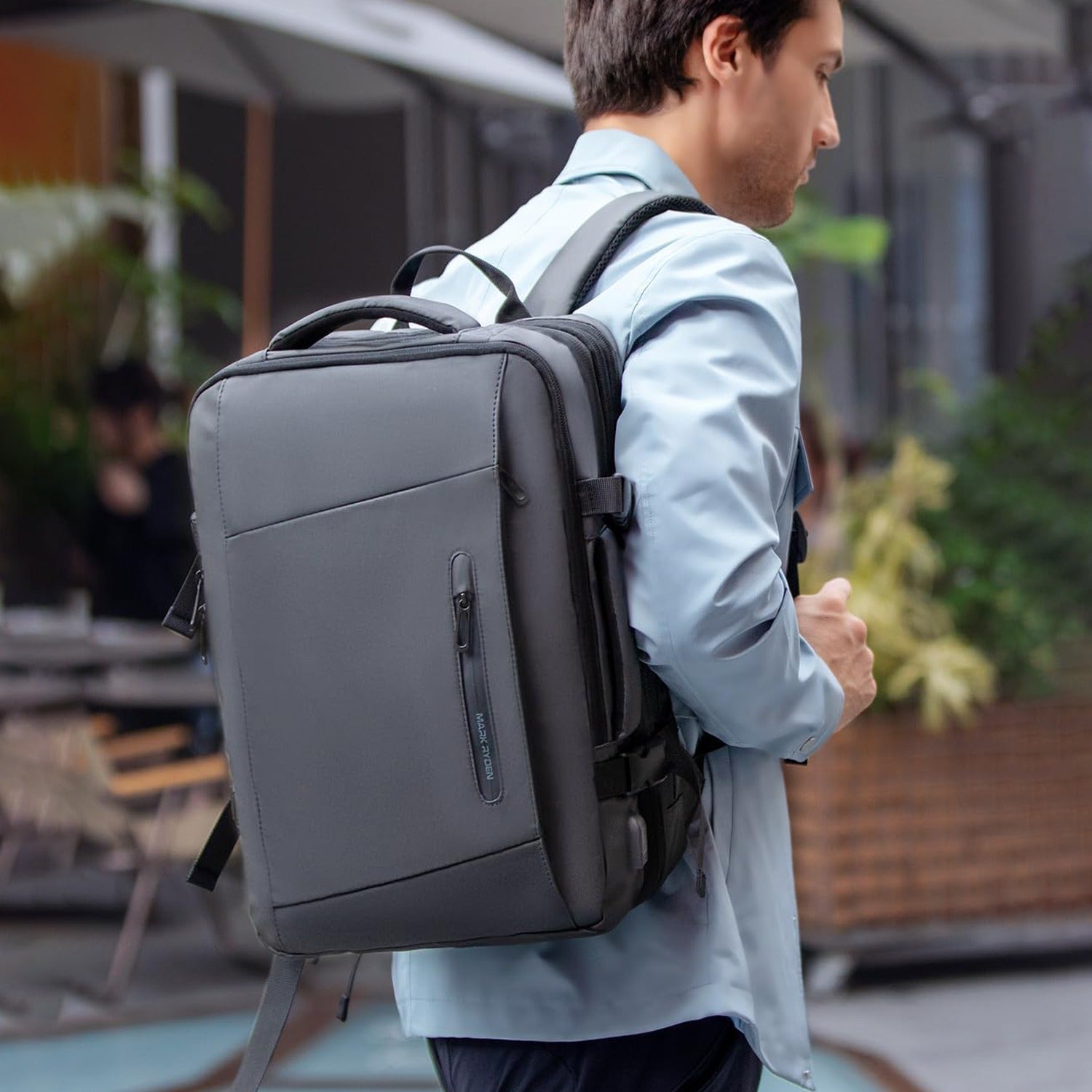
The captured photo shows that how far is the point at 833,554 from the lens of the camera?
4.73 meters

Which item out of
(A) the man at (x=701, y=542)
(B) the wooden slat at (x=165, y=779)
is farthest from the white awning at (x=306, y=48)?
(A) the man at (x=701, y=542)

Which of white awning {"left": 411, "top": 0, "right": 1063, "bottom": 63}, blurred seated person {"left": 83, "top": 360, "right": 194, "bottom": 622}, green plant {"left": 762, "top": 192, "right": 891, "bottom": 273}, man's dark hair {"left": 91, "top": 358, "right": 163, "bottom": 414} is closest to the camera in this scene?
white awning {"left": 411, "top": 0, "right": 1063, "bottom": 63}

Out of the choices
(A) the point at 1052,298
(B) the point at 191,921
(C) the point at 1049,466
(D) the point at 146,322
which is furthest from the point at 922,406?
(D) the point at 146,322

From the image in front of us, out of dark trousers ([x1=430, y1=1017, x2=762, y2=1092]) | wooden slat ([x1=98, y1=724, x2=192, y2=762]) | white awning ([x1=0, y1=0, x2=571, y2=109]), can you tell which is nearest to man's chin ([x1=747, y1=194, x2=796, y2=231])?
dark trousers ([x1=430, y1=1017, x2=762, y2=1092])

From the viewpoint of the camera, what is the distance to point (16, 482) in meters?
7.08

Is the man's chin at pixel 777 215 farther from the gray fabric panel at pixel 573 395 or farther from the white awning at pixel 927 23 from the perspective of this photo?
the white awning at pixel 927 23

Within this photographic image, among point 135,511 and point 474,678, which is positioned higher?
point 474,678

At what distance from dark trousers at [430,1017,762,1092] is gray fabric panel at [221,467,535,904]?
7.5 inches

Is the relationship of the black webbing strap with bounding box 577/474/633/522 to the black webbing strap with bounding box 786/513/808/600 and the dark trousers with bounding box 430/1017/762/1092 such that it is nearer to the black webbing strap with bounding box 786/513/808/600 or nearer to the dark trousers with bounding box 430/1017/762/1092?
the black webbing strap with bounding box 786/513/808/600

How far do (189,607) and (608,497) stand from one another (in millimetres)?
438

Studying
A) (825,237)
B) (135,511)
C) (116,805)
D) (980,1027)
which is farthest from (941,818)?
(135,511)

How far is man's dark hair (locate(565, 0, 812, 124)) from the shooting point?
128 centimetres

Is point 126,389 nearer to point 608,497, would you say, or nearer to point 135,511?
point 135,511

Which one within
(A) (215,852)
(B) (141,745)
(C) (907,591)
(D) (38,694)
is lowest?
(B) (141,745)
